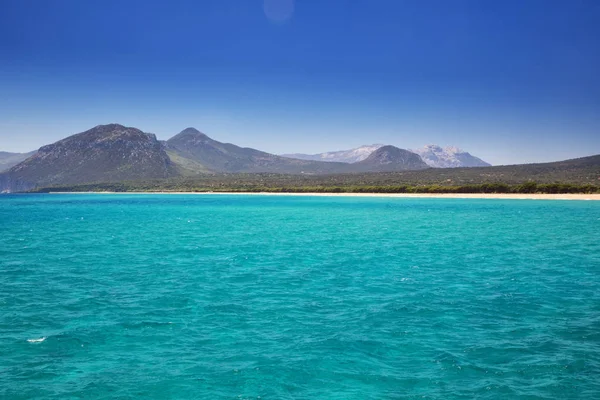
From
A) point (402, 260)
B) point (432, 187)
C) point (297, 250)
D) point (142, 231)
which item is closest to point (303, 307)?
point (402, 260)

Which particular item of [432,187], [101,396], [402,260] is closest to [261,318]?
[101,396]

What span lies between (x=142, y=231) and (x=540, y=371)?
51.2 metres

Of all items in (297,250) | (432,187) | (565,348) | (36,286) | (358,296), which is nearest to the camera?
(565,348)

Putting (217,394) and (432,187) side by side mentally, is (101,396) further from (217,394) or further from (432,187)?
(432,187)

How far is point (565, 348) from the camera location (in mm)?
14469

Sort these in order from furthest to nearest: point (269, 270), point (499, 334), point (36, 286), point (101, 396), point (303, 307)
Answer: point (269, 270)
point (36, 286)
point (303, 307)
point (499, 334)
point (101, 396)

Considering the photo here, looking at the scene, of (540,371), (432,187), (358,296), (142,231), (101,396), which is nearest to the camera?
(101,396)

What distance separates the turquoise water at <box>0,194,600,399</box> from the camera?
12305 mm

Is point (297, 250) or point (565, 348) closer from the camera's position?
point (565, 348)

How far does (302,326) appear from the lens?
17000 mm

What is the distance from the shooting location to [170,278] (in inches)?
1037

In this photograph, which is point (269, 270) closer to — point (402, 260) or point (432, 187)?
point (402, 260)

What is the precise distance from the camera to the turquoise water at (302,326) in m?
12.3

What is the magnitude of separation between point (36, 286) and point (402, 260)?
2307 centimetres
